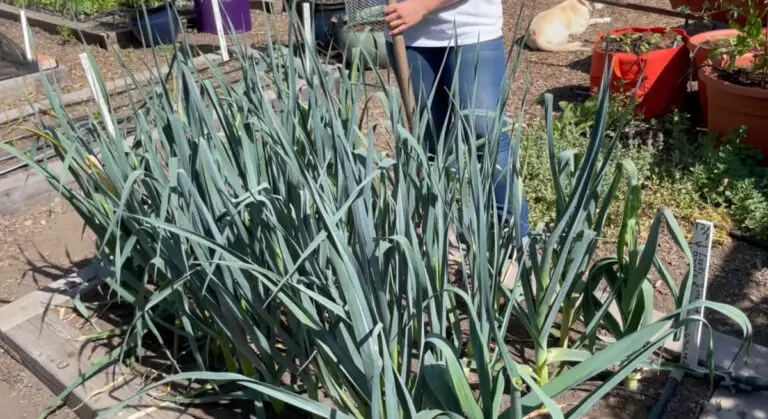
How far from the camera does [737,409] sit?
5.41 ft

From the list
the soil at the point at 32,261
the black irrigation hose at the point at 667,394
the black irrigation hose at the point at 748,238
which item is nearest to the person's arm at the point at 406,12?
the black irrigation hose at the point at 667,394

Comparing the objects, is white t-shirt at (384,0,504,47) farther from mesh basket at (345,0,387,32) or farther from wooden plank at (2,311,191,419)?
wooden plank at (2,311,191,419)

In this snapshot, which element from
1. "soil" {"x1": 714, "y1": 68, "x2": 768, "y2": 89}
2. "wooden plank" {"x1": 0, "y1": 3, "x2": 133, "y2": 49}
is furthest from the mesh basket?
"wooden plank" {"x1": 0, "y1": 3, "x2": 133, "y2": 49}

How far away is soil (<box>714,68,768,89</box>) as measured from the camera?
10.2ft

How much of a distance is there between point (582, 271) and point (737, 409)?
18.8 inches

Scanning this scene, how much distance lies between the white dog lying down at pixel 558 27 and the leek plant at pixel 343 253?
3480 mm

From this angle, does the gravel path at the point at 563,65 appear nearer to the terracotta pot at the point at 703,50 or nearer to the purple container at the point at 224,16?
the terracotta pot at the point at 703,50

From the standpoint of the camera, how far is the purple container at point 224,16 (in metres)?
5.96

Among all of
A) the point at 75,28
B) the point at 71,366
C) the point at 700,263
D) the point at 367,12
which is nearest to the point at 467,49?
the point at 367,12

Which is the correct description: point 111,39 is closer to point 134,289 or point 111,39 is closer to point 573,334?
point 134,289

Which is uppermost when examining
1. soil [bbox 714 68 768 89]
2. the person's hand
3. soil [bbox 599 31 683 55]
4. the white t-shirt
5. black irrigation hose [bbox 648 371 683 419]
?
the person's hand


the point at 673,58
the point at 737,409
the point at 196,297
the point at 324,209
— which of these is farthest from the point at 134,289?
the point at 673,58

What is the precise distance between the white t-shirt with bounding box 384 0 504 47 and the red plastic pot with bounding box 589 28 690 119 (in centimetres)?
151

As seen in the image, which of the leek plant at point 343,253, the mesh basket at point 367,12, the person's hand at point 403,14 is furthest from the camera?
the mesh basket at point 367,12
